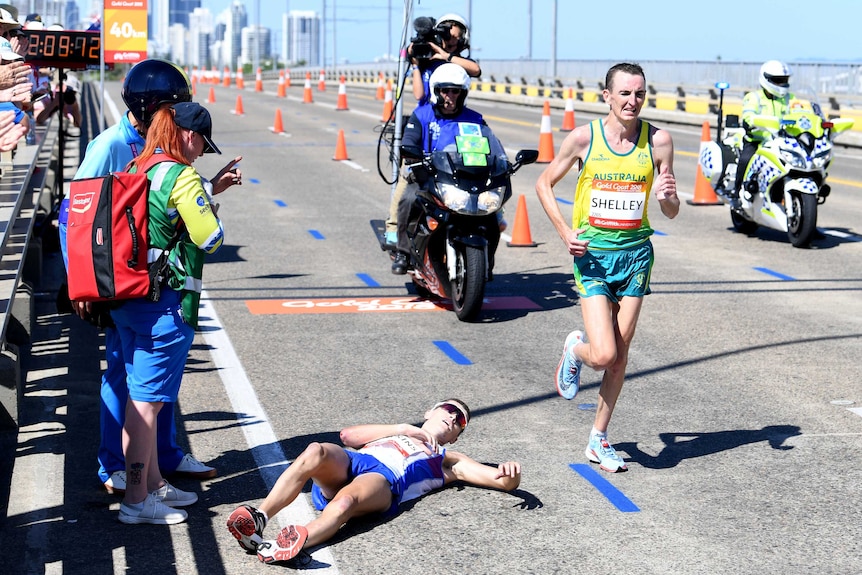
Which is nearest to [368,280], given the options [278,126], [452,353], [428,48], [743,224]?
[428,48]

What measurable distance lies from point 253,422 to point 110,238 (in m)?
2.20

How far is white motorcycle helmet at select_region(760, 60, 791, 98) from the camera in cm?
1436

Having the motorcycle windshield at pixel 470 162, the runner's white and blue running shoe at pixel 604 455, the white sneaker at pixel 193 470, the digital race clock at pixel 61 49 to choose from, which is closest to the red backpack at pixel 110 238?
the white sneaker at pixel 193 470

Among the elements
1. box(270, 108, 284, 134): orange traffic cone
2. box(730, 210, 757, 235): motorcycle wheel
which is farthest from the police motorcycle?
box(270, 108, 284, 134): orange traffic cone

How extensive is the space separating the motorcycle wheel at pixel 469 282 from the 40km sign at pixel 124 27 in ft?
33.8

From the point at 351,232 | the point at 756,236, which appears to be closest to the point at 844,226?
the point at 756,236

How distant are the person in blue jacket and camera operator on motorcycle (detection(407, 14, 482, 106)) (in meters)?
5.68

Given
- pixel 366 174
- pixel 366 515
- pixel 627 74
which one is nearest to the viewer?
pixel 366 515

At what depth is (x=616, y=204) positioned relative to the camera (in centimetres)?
679

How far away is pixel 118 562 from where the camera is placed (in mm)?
5422

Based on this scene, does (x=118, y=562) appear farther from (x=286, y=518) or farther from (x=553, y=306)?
(x=553, y=306)

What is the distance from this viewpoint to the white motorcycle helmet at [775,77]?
565 inches

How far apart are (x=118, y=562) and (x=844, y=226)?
13.0m

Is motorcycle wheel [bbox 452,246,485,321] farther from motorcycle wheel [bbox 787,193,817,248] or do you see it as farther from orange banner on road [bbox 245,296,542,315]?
motorcycle wheel [bbox 787,193,817,248]
